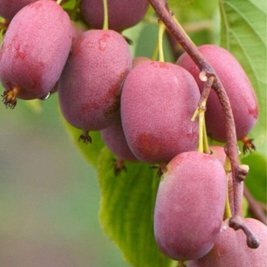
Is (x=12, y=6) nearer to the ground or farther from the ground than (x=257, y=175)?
farther from the ground

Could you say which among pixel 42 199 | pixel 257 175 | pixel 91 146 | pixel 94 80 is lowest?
pixel 42 199

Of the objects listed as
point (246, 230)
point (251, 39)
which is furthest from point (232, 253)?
point (251, 39)

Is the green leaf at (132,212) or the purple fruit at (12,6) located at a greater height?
the purple fruit at (12,6)

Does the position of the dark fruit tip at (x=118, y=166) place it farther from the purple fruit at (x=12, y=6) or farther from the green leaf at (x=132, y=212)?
the purple fruit at (x=12, y=6)

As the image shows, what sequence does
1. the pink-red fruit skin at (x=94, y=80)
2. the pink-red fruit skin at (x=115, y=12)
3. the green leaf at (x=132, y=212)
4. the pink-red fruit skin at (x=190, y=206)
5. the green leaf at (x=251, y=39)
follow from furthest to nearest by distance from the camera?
the green leaf at (x=132, y=212) < the green leaf at (x=251, y=39) < the pink-red fruit skin at (x=115, y=12) < the pink-red fruit skin at (x=94, y=80) < the pink-red fruit skin at (x=190, y=206)

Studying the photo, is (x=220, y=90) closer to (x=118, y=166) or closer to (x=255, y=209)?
(x=118, y=166)

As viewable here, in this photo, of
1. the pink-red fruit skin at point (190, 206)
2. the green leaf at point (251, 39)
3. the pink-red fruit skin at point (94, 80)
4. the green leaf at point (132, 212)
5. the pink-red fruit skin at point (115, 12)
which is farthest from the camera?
the green leaf at point (132, 212)

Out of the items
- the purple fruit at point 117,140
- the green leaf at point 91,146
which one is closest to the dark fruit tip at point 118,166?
the purple fruit at point 117,140

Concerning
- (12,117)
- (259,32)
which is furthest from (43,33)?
(12,117)
